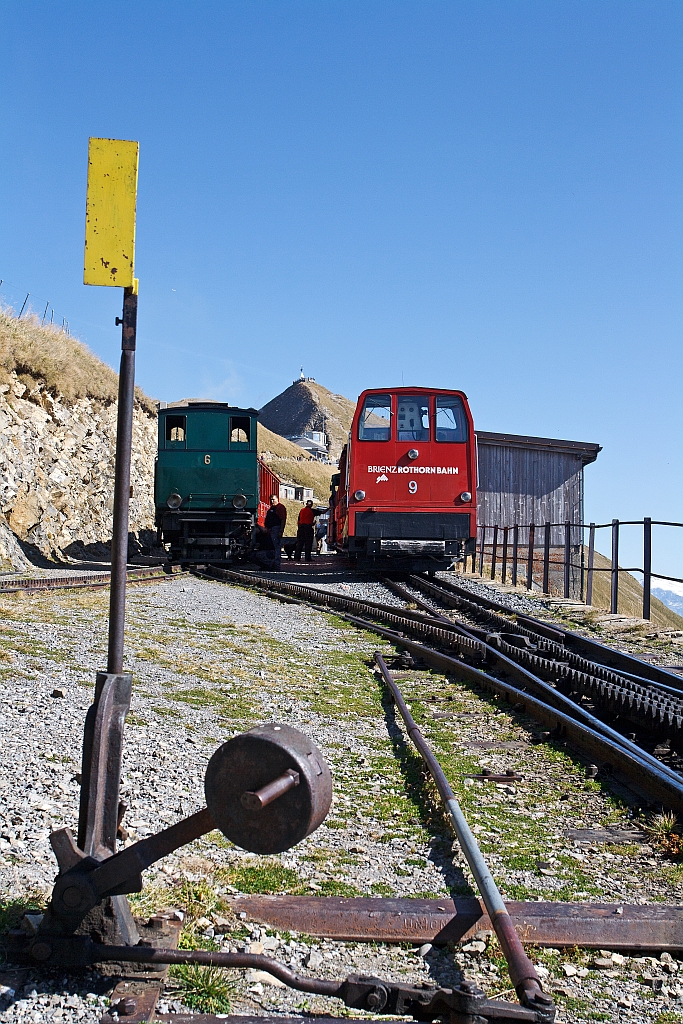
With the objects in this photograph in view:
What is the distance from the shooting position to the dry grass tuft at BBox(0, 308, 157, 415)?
24.6 metres

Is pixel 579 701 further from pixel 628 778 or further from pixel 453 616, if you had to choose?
pixel 453 616

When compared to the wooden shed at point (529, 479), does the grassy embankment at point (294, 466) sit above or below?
above

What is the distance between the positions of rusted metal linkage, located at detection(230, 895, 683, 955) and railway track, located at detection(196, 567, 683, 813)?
1141 millimetres

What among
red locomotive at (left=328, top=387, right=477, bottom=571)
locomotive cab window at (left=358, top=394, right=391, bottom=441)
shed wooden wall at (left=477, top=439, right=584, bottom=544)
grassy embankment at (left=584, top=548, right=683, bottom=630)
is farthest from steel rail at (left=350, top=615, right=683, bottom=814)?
grassy embankment at (left=584, top=548, right=683, bottom=630)

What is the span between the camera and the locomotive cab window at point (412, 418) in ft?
56.0

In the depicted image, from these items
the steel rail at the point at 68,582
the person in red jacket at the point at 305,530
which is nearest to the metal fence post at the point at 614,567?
the steel rail at the point at 68,582

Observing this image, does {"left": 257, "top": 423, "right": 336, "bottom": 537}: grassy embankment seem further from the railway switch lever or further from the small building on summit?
the railway switch lever

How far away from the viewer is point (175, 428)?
21.2 meters

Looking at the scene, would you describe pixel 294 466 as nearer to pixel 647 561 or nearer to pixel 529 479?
pixel 529 479

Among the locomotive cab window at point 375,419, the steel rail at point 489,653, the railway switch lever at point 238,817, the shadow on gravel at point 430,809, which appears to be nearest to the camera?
the railway switch lever at point 238,817

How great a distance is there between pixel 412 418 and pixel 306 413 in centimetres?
15860

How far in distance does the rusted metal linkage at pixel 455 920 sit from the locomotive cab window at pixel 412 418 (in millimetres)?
14351

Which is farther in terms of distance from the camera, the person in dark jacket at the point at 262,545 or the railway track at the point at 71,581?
the person in dark jacket at the point at 262,545

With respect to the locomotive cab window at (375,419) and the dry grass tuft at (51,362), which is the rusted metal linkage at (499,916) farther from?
the dry grass tuft at (51,362)
